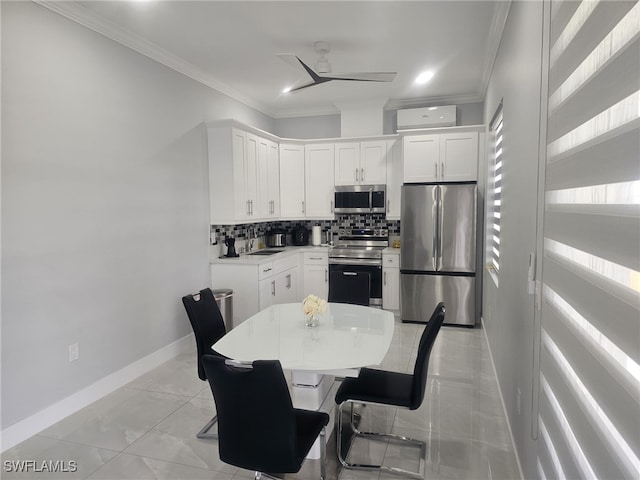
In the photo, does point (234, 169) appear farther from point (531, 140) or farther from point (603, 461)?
point (603, 461)

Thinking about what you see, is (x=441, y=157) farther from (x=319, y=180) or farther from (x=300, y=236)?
(x=300, y=236)

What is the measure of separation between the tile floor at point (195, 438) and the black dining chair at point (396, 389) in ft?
0.20

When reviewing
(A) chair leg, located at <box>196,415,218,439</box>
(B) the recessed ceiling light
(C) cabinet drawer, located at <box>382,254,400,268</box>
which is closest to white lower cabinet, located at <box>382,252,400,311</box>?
(C) cabinet drawer, located at <box>382,254,400,268</box>

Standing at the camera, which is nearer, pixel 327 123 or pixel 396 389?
pixel 396 389

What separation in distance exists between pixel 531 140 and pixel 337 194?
11.8 feet

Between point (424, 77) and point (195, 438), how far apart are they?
161 inches

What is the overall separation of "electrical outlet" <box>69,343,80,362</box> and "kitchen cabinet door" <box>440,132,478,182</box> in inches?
164

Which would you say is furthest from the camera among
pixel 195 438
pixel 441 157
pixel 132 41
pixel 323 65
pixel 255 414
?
pixel 441 157

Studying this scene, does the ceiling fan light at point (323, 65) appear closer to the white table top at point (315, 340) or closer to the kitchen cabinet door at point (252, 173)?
the kitchen cabinet door at point (252, 173)

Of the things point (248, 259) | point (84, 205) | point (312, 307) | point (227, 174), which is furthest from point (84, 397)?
Answer: point (227, 174)

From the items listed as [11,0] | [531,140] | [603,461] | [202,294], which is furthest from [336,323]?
[11,0]

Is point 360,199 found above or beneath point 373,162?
A: beneath

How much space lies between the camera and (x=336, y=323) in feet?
8.25

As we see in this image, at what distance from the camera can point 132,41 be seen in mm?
3260
